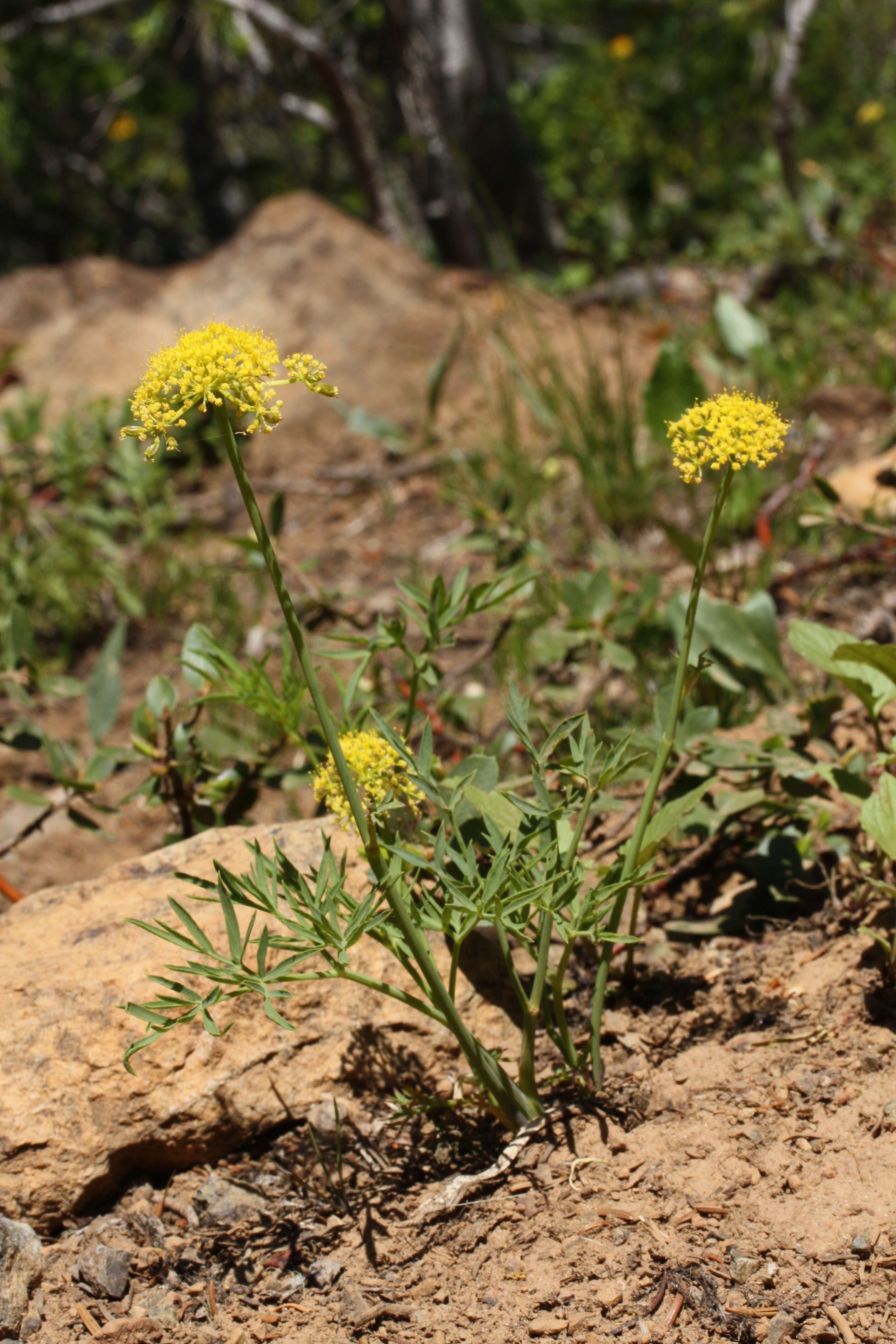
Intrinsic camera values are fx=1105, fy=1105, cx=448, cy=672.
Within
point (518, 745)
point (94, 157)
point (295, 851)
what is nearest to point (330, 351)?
point (518, 745)

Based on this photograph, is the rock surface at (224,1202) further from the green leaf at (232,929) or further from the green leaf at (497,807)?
A: the green leaf at (497,807)

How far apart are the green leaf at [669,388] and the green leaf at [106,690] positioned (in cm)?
162

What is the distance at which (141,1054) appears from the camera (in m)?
1.66

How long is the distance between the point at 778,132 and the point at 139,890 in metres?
4.63

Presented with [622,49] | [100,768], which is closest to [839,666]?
[100,768]

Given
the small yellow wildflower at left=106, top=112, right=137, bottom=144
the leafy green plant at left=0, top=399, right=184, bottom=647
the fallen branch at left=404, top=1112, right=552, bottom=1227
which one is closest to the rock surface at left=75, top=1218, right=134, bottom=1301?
the fallen branch at left=404, top=1112, right=552, bottom=1227

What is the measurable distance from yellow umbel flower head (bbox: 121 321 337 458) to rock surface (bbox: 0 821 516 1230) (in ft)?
2.27

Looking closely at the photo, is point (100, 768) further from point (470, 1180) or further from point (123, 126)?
point (123, 126)

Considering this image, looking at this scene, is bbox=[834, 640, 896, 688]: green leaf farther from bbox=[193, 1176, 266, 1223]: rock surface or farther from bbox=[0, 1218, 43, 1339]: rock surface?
bbox=[0, 1218, 43, 1339]: rock surface

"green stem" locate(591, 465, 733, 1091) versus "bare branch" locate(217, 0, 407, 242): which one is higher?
"bare branch" locate(217, 0, 407, 242)

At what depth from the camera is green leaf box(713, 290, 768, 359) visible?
3971 mm

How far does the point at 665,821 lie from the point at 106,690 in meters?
1.37

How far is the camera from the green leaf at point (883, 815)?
60.7 inches

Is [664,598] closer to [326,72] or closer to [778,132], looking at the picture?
[778,132]
